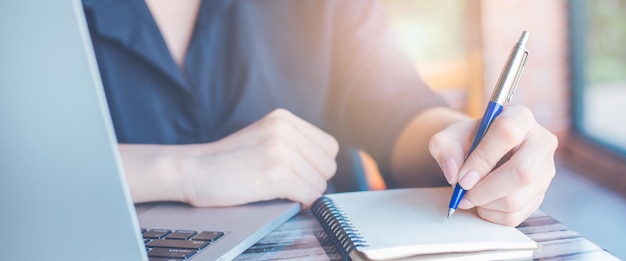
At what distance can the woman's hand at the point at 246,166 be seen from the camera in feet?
1.92

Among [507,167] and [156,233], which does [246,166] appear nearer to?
[156,233]

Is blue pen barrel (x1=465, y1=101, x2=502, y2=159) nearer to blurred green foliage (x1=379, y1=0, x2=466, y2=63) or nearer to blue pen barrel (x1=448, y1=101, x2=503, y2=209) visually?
blue pen barrel (x1=448, y1=101, x2=503, y2=209)

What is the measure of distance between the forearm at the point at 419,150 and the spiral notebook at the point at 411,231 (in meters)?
0.13

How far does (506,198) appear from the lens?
18.7 inches

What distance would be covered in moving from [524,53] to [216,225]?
0.31 m

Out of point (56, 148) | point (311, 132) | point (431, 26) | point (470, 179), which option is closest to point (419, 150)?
point (311, 132)

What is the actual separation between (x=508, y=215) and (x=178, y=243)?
27 cm

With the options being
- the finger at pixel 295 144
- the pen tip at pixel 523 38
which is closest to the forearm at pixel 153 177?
the finger at pixel 295 144

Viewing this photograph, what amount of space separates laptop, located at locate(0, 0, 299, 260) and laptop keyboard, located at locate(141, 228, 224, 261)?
0.10 m

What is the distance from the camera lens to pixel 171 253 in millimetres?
458

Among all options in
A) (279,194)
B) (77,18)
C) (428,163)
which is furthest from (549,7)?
(77,18)

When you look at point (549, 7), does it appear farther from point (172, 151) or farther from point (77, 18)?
point (77, 18)

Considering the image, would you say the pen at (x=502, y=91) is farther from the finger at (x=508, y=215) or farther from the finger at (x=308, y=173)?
the finger at (x=308, y=173)

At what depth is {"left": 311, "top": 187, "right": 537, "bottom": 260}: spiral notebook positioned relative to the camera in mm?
427
